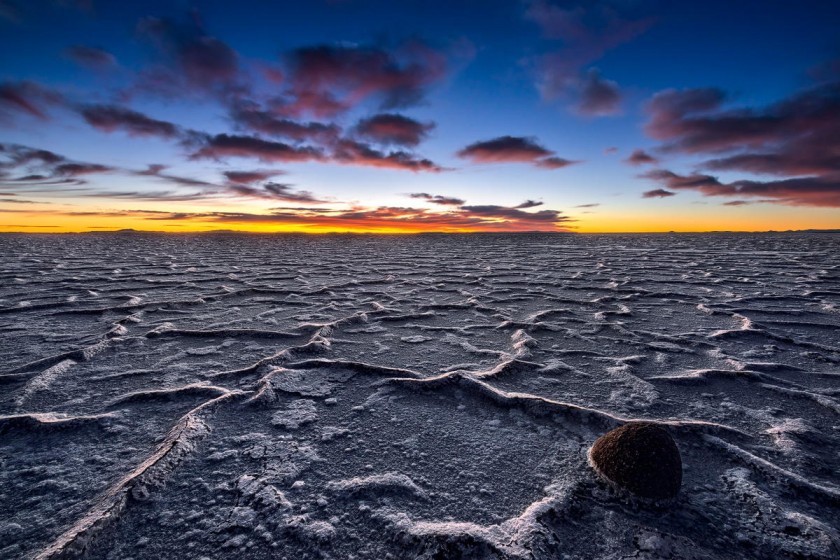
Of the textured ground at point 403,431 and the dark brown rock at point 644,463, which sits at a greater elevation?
the dark brown rock at point 644,463

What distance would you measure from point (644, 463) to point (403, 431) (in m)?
0.89

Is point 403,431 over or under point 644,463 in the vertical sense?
under

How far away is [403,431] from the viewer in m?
1.70

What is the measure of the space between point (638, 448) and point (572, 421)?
49 centimetres

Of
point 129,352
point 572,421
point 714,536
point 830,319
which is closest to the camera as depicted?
point 714,536

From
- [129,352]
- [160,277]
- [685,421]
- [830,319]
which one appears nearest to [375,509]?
[685,421]

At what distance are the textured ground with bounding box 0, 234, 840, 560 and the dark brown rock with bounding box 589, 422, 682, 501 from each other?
6cm

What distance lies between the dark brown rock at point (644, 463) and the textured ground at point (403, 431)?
0.06 metres

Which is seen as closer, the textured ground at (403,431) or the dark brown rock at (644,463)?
the textured ground at (403,431)

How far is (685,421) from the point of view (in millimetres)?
1746

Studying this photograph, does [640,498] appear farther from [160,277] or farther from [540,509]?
[160,277]

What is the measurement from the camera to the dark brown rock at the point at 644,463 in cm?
124

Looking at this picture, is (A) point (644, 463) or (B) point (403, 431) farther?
(B) point (403, 431)

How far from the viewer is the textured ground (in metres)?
1.12
